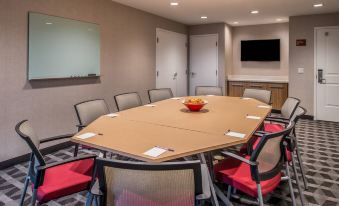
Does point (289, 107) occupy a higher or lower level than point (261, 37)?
lower

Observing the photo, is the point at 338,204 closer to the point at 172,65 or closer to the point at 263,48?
the point at 172,65

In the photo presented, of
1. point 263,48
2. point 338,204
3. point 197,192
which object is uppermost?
point 263,48

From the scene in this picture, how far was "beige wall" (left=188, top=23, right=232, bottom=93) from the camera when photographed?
7.11 metres

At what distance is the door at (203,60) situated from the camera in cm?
729

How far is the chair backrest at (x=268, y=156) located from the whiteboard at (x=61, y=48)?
3052mm

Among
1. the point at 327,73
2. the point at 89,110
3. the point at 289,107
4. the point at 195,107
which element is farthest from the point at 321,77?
the point at 89,110

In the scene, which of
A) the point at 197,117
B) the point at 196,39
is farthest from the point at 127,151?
the point at 196,39

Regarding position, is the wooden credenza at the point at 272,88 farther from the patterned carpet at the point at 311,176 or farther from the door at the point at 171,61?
the patterned carpet at the point at 311,176

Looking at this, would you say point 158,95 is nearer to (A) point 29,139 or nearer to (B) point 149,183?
(A) point 29,139

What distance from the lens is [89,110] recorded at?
3.04m

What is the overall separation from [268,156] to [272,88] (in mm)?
5540

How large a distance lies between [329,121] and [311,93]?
0.74 m

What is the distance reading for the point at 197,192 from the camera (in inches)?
48.9

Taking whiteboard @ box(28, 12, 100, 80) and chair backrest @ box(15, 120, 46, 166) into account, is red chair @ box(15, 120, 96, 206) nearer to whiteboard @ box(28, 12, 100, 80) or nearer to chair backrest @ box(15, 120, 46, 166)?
chair backrest @ box(15, 120, 46, 166)
